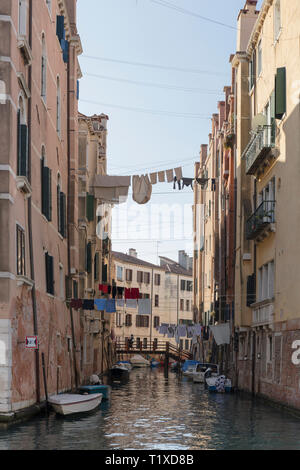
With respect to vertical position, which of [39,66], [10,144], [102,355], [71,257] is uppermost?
[39,66]

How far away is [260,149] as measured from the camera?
2936cm

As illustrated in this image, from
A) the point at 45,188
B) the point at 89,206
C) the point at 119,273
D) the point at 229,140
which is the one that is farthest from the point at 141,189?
the point at 119,273

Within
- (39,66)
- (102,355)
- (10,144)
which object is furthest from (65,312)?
(102,355)

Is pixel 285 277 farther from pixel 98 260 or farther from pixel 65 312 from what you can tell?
pixel 98 260

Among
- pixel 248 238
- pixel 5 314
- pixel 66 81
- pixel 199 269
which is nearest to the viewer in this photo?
pixel 5 314

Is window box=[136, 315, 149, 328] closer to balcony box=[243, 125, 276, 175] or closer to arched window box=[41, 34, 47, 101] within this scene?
balcony box=[243, 125, 276, 175]

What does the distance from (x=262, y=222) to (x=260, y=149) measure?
2.83 metres

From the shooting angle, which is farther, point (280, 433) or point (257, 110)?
point (257, 110)

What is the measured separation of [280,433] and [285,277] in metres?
7.47

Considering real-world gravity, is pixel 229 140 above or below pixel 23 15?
below

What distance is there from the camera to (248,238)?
32.0 m

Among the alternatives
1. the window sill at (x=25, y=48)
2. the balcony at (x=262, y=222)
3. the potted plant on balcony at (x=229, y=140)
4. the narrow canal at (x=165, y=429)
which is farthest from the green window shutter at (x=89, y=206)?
the window sill at (x=25, y=48)

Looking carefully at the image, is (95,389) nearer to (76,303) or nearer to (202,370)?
(76,303)

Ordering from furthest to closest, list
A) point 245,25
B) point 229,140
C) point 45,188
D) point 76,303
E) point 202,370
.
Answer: point 202,370 → point 229,140 → point 245,25 → point 76,303 → point 45,188
